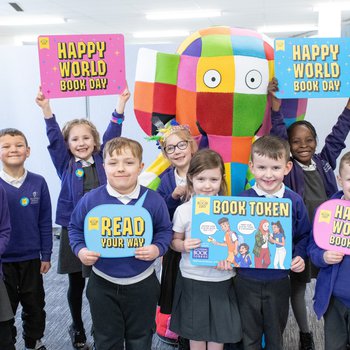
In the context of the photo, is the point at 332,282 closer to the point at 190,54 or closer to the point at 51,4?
the point at 190,54

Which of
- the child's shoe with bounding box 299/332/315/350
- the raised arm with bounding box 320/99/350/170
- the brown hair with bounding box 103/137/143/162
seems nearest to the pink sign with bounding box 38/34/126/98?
the brown hair with bounding box 103/137/143/162

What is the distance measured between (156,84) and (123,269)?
0.91 metres

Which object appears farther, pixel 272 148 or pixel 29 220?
pixel 29 220

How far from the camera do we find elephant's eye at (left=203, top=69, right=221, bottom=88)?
1.99 meters

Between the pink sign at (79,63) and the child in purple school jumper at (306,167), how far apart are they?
73cm

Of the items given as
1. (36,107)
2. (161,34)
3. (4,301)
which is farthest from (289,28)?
(4,301)

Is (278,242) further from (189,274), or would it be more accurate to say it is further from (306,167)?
(306,167)

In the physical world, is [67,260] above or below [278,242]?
below

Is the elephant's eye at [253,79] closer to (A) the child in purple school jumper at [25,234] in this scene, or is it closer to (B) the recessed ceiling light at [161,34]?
(A) the child in purple school jumper at [25,234]

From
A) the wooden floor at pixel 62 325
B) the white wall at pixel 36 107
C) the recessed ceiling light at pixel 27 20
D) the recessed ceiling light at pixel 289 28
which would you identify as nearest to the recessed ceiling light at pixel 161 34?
the recessed ceiling light at pixel 289 28

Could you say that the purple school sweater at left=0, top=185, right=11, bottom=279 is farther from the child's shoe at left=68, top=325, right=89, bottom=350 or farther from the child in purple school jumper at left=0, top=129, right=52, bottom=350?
the child's shoe at left=68, top=325, right=89, bottom=350

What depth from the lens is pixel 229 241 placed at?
1643mm

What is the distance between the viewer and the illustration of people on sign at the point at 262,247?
162cm

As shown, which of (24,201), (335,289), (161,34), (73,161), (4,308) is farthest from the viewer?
(161,34)
